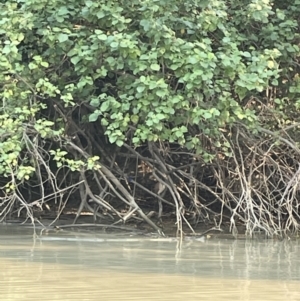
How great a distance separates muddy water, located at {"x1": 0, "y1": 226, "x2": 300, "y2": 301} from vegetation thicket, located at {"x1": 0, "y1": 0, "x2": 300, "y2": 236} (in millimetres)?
774

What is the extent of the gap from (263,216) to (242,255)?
1.59m

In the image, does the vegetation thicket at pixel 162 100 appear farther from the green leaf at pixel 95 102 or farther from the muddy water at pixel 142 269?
the muddy water at pixel 142 269

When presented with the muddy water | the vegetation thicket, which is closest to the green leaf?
the vegetation thicket

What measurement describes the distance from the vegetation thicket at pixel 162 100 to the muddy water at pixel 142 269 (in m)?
0.77

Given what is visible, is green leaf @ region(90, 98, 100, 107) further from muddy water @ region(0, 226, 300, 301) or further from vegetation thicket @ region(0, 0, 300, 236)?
muddy water @ region(0, 226, 300, 301)

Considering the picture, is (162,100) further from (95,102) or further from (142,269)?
(142,269)

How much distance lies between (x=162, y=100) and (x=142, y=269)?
2346mm

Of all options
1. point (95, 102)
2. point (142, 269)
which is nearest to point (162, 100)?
point (95, 102)

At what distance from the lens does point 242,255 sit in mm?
6785

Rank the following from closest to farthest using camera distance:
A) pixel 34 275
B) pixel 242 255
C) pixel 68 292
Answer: pixel 68 292
pixel 34 275
pixel 242 255

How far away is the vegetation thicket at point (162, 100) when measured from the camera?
7.52 metres

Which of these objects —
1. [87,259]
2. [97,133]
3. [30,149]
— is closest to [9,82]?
[30,149]

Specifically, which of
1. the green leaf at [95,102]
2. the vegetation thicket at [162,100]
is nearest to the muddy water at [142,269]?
the vegetation thicket at [162,100]

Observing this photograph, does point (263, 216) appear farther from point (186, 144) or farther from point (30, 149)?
point (30, 149)
